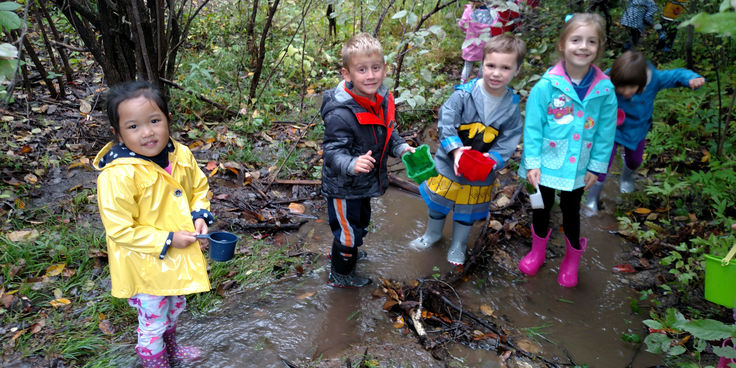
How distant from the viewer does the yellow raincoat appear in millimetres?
1907

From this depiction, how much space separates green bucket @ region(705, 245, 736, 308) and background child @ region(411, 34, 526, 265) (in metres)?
1.29

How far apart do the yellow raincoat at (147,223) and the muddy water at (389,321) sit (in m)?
0.66

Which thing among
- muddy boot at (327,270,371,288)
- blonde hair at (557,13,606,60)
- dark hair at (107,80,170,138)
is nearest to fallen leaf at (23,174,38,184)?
dark hair at (107,80,170,138)

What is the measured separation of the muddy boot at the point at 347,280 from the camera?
3059mm

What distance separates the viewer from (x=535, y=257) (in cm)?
344

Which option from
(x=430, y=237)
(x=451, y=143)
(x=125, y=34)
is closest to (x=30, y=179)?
(x=125, y=34)

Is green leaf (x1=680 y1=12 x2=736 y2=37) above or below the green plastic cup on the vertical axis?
above

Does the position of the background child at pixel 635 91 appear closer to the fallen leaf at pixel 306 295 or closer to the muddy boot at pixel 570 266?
the muddy boot at pixel 570 266

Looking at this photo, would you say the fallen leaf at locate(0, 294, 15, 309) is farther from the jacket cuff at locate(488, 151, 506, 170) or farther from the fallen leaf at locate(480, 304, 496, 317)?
the jacket cuff at locate(488, 151, 506, 170)

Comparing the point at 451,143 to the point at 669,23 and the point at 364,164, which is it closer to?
the point at 364,164

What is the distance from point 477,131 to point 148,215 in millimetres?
2109

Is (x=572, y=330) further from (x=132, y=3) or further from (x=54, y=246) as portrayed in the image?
(x=132, y=3)

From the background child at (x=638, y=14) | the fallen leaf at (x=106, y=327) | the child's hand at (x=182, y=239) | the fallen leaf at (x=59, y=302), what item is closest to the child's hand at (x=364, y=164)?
the child's hand at (x=182, y=239)

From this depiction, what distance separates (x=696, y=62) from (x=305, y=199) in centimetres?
594
